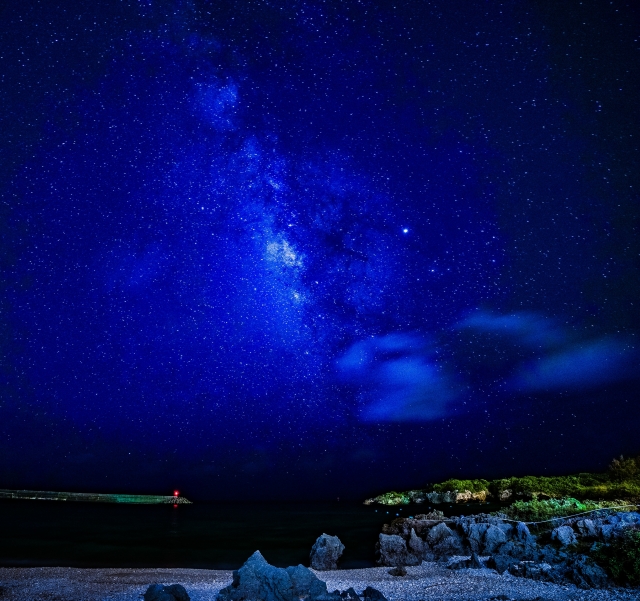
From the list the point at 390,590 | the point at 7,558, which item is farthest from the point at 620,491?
the point at 7,558

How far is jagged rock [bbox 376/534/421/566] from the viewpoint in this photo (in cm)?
2416

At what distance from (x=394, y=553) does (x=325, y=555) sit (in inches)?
146

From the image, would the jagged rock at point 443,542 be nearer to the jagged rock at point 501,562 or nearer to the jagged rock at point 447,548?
the jagged rock at point 447,548

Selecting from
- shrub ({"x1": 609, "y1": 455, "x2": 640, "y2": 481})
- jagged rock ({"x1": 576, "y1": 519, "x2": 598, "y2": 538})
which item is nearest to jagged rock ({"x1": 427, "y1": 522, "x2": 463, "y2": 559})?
jagged rock ({"x1": 576, "y1": 519, "x2": 598, "y2": 538})

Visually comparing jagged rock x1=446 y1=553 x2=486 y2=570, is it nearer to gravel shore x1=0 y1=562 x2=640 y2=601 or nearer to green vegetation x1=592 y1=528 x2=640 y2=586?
gravel shore x1=0 y1=562 x2=640 y2=601

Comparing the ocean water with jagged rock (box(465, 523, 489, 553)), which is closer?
jagged rock (box(465, 523, 489, 553))

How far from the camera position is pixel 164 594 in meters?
13.8

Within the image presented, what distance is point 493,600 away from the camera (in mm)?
15172

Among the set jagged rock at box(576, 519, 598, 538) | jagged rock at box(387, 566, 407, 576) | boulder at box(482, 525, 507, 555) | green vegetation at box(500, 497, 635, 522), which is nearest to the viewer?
jagged rock at box(387, 566, 407, 576)

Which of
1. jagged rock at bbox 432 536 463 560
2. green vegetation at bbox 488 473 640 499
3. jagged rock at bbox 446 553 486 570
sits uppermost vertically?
green vegetation at bbox 488 473 640 499

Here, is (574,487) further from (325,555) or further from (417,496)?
(325,555)

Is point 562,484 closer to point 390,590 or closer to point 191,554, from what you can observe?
point 191,554

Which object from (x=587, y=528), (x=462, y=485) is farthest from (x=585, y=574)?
(x=462, y=485)

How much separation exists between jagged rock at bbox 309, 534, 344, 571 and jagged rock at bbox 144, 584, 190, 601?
36.2 ft
